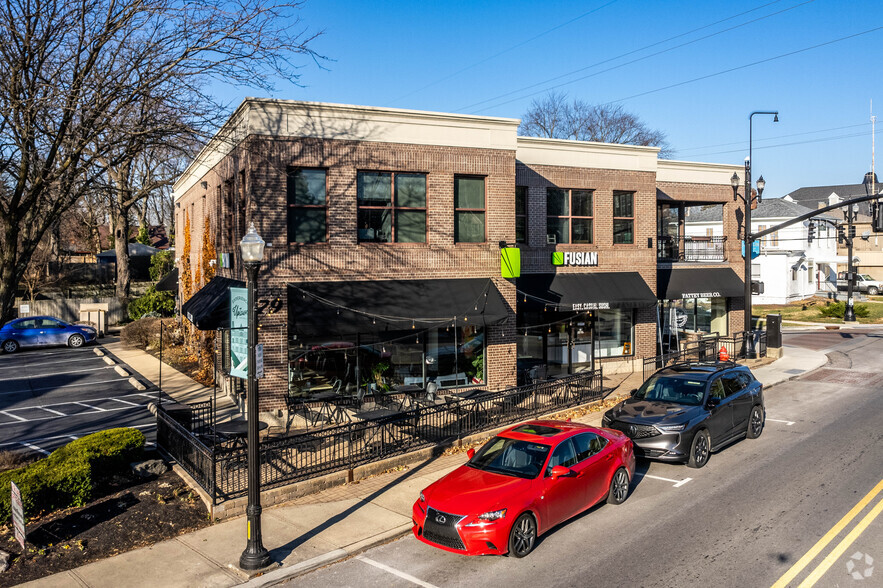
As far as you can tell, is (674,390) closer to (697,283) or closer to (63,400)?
(697,283)

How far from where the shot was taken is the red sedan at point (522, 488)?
905 centimetres

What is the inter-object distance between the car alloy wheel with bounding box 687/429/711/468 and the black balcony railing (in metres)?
15.2

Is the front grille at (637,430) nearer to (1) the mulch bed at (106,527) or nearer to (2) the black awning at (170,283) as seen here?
(1) the mulch bed at (106,527)

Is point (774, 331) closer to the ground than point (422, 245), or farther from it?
closer to the ground

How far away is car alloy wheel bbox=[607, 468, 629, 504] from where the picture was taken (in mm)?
11336

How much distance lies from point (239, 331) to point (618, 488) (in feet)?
28.0

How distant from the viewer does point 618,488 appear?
1140 cm

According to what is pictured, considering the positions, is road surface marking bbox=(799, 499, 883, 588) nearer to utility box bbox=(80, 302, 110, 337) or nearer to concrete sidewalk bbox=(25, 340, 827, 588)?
concrete sidewalk bbox=(25, 340, 827, 588)

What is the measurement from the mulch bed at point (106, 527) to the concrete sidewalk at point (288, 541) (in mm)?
347

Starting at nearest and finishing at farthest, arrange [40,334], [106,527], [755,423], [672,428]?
[106,527]
[672,428]
[755,423]
[40,334]

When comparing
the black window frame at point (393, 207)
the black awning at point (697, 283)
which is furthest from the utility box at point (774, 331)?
the black window frame at point (393, 207)

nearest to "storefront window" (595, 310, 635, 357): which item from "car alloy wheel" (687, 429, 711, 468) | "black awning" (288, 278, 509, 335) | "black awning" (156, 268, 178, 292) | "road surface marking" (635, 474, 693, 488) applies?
"black awning" (288, 278, 509, 335)

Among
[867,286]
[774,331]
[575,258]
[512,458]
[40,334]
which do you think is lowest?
[512,458]

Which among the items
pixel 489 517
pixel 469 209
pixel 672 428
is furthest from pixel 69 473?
pixel 469 209
